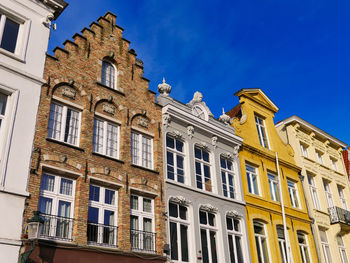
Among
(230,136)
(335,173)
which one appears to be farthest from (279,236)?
(335,173)

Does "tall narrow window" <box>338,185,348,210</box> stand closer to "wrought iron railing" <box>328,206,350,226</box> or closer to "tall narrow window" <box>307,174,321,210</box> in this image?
"wrought iron railing" <box>328,206,350,226</box>

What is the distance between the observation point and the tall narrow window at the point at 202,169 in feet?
57.8

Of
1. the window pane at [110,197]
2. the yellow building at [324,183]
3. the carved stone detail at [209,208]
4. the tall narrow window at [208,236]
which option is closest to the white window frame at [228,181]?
the carved stone detail at [209,208]

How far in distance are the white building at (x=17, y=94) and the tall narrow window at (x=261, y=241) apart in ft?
38.6

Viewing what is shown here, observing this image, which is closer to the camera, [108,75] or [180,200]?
[180,200]

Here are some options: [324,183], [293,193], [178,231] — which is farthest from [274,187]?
[178,231]

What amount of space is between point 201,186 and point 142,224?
4.17 meters

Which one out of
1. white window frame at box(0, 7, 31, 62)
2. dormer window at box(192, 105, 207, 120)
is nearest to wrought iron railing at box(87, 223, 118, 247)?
white window frame at box(0, 7, 31, 62)

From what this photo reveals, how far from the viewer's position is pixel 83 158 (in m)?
13.3

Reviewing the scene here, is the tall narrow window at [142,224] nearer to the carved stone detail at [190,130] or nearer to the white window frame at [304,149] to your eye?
the carved stone detail at [190,130]

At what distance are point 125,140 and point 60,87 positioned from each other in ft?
Result: 10.3

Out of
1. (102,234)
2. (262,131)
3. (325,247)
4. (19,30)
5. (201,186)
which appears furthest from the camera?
(262,131)

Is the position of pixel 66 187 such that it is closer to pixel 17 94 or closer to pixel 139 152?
pixel 17 94

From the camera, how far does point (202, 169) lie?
709 inches
